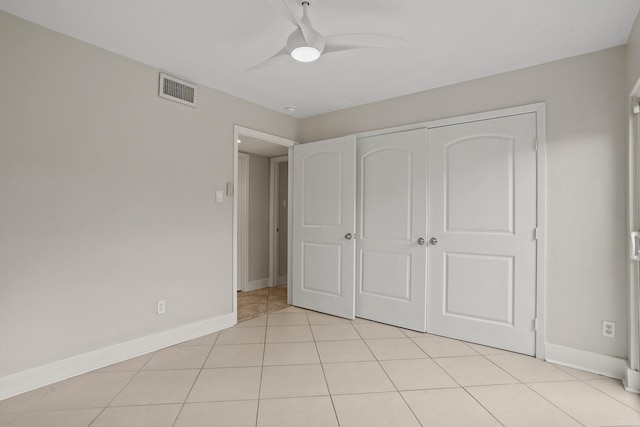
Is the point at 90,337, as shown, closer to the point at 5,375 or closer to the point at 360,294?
the point at 5,375

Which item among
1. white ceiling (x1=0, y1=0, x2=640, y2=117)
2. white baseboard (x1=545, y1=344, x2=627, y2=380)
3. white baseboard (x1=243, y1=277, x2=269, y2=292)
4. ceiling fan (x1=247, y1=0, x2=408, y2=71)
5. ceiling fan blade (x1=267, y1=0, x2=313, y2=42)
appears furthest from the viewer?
white baseboard (x1=243, y1=277, x2=269, y2=292)

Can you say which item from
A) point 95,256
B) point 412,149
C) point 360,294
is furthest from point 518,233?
point 95,256

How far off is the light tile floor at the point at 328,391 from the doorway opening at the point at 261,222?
76.2 inches

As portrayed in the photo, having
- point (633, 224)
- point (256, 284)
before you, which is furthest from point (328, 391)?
point (256, 284)

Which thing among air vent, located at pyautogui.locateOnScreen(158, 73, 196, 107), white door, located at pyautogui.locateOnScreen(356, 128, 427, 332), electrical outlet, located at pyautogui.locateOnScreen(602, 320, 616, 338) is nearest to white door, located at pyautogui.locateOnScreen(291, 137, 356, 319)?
white door, located at pyautogui.locateOnScreen(356, 128, 427, 332)

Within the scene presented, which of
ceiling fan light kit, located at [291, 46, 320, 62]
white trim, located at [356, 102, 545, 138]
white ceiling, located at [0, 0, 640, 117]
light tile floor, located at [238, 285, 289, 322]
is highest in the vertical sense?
white ceiling, located at [0, 0, 640, 117]

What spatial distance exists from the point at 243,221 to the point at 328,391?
10.8ft

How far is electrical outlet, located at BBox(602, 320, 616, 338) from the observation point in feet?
7.64

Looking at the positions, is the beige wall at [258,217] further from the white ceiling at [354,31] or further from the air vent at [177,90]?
the white ceiling at [354,31]

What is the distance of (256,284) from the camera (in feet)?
16.9

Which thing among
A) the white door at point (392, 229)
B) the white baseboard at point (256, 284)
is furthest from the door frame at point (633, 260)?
the white baseboard at point (256, 284)

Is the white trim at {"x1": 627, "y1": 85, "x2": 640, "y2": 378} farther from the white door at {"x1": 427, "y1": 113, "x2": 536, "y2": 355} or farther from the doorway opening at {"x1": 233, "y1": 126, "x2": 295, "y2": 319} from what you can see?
the doorway opening at {"x1": 233, "y1": 126, "x2": 295, "y2": 319}

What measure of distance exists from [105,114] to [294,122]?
220cm

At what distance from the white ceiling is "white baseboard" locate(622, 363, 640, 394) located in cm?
226
